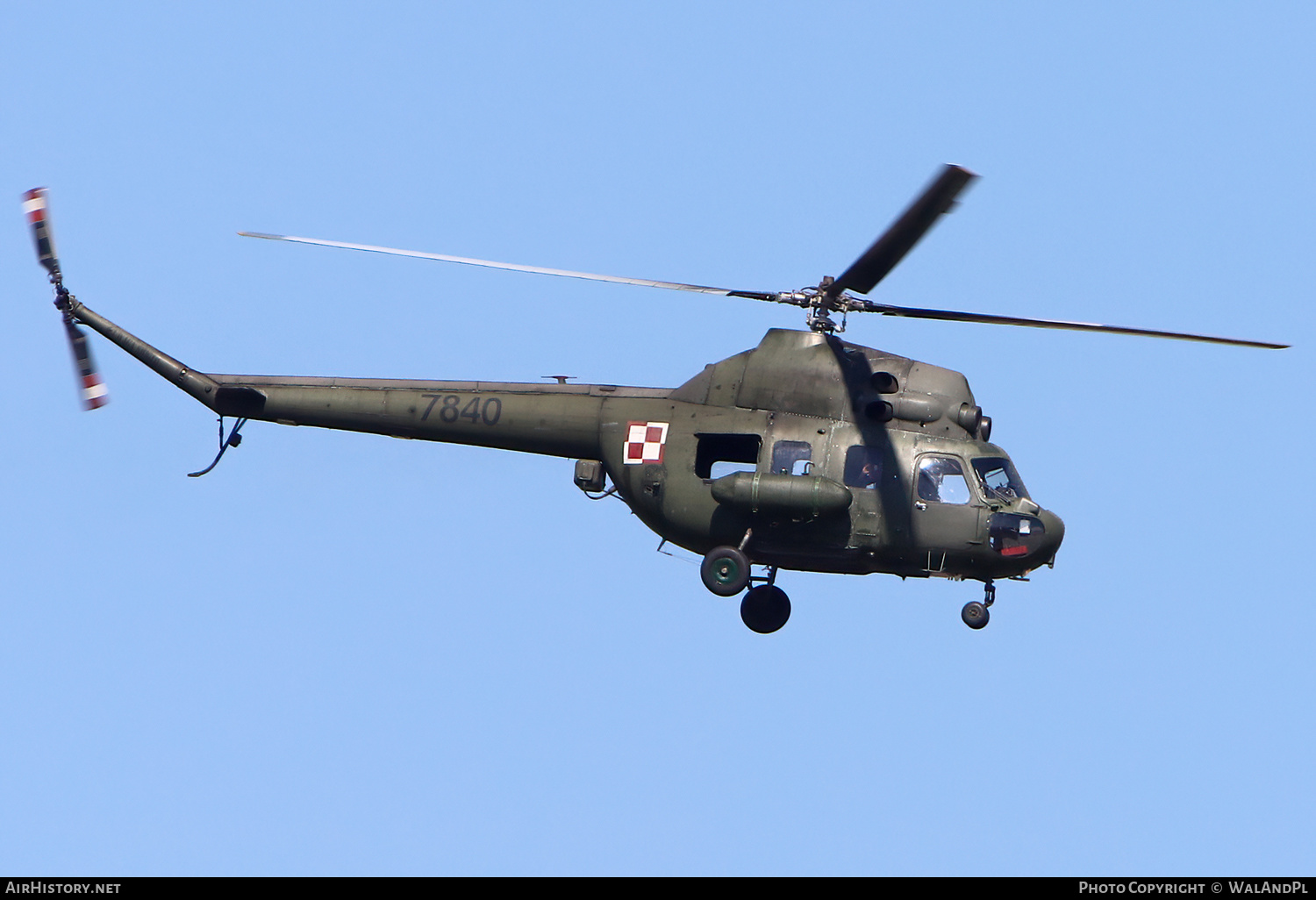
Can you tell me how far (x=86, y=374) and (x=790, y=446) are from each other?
961 cm

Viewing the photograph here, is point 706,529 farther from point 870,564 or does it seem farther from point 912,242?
point 912,242

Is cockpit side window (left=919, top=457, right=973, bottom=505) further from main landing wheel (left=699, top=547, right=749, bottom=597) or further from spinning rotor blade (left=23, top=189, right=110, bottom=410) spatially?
spinning rotor blade (left=23, top=189, right=110, bottom=410)

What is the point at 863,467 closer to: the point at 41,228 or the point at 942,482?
the point at 942,482

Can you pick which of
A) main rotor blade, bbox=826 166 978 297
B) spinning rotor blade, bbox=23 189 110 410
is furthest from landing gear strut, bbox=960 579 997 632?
spinning rotor blade, bbox=23 189 110 410

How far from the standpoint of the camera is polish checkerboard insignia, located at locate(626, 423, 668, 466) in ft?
79.7

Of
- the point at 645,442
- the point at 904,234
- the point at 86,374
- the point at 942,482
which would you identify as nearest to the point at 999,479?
the point at 942,482

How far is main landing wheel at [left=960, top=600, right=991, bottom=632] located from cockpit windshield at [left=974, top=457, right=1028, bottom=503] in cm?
130

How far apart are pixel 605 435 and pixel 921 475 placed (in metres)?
3.99

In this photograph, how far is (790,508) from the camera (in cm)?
2312

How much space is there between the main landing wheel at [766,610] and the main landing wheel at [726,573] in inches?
36.1

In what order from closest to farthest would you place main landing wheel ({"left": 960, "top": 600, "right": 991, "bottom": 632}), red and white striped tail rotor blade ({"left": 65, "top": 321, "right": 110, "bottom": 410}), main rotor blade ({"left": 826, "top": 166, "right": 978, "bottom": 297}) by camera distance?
main rotor blade ({"left": 826, "top": 166, "right": 978, "bottom": 297})
main landing wheel ({"left": 960, "top": 600, "right": 991, "bottom": 632})
red and white striped tail rotor blade ({"left": 65, "top": 321, "right": 110, "bottom": 410})

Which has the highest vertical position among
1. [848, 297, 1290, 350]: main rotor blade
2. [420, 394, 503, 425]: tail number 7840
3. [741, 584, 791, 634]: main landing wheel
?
[848, 297, 1290, 350]: main rotor blade

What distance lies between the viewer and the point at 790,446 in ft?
78.0

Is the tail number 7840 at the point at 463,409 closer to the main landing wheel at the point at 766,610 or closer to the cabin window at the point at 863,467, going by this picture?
the main landing wheel at the point at 766,610
